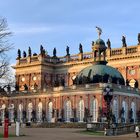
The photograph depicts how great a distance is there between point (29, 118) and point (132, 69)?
23603 millimetres

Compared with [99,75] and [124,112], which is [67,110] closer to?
[99,75]

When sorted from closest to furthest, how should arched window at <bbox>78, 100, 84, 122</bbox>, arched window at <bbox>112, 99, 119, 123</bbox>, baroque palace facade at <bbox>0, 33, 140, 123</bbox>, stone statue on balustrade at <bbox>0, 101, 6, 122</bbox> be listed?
arched window at <bbox>112, 99, 119, 123</bbox> → baroque palace facade at <bbox>0, 33, 140, 123</bbox> → arched window at <bbox>78, 100, 84, 122</bbox> → stone statue on balustrade at <bbox>0, 101, 6, 122</bbox>

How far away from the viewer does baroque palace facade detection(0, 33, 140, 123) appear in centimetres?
7712

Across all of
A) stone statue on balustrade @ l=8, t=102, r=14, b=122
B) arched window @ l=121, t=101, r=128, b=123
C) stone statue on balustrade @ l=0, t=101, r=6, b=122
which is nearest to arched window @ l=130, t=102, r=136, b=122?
arched window @ l=121, t=101, r=128, b=123

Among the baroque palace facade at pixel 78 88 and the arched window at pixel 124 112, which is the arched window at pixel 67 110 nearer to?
the baroque palace facade at pixel 78 88

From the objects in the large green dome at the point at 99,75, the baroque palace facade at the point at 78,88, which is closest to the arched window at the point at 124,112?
the baroque palace facade at the point at 78,88

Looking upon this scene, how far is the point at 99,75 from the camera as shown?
264ft

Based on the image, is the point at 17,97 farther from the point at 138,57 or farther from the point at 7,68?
the point at 7,68

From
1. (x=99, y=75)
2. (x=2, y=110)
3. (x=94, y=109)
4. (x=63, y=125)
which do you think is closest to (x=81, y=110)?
(x=94, y=109)

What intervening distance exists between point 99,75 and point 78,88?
443cm

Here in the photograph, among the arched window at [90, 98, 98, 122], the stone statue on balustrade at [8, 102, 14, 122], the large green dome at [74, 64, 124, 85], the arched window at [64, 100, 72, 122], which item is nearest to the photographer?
the arched window at [90, 98, 98, 122]

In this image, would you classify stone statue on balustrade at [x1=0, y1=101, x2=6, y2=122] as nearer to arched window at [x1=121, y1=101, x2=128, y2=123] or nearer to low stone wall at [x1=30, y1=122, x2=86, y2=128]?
low stone wall at [x1=30, y1=122, x2=86, y2=128]

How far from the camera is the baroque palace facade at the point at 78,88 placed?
77.1m

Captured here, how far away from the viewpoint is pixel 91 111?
7662 cm
